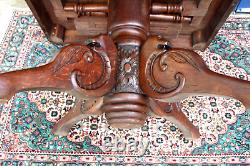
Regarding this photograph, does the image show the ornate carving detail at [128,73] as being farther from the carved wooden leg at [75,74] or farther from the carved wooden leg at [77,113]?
the carved wooden leg at [77,113]

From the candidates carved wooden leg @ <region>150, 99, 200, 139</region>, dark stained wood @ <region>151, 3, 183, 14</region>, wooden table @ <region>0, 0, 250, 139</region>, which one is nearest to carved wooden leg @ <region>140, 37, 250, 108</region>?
wooden table @ <region>0, 0, 250, 139</region>

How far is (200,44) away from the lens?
1301mm

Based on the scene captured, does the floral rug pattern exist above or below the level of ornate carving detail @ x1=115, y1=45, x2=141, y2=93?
below

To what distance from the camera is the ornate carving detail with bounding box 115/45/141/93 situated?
2.51 feet

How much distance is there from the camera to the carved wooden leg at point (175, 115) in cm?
92

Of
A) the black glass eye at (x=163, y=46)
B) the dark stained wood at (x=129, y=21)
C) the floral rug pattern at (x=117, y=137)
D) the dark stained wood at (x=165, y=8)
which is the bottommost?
the floral rug pattern at (x=117, y=137)

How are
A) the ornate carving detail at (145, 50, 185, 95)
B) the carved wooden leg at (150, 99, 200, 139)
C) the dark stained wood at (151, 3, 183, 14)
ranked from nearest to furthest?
the ornate carving detail at (145, 50, 185, 95), the carved wooden leg at (150, 99, 200, 139), the dark stained wood at (151, 3, 183, 14)

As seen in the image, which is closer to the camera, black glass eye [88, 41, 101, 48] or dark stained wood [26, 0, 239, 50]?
black glass eye [88, 41, 101, 48]

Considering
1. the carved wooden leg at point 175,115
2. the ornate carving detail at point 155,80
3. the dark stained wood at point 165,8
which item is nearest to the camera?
the ornate carving detail at point 155,80

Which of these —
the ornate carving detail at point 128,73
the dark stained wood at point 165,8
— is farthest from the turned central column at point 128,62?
the dark stained wood at point 165,8

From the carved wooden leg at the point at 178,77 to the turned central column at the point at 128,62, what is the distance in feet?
0.08

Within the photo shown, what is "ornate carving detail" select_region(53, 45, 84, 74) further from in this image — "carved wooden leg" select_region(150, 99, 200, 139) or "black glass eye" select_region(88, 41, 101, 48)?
"carved wooden leg" select_region(150, 99, 200, 139)

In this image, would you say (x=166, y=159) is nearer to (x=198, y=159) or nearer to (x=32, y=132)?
(x=198, y=159)

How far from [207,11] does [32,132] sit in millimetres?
817
